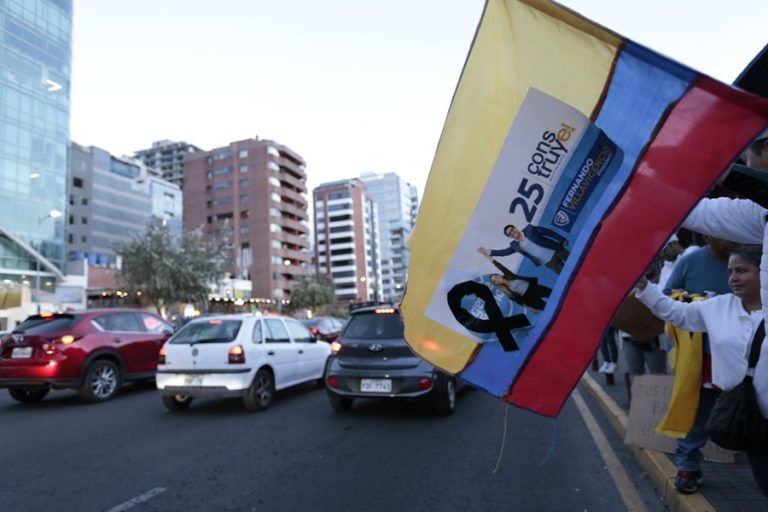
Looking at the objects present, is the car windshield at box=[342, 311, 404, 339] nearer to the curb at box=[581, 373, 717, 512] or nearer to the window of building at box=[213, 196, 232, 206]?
the curb at box=[581, 373, 717, 512]

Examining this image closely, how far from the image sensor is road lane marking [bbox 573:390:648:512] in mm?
3973

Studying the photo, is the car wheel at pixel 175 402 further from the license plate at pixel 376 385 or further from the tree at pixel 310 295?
the tree at pixel 310 295

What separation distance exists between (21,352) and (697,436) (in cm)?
989

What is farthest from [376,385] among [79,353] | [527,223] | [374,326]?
[79,353]

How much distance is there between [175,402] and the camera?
8547mm

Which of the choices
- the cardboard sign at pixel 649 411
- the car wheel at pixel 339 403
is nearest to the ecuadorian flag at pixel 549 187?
the cardboard sign at pixel 649 411

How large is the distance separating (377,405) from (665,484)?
4871mm

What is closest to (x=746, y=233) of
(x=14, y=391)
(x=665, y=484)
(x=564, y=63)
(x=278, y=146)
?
(x=564, y=63)

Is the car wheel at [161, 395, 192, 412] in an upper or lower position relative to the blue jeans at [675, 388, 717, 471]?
lower

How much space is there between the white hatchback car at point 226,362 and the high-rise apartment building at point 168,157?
5473 inches

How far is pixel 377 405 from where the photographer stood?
27.3 ft

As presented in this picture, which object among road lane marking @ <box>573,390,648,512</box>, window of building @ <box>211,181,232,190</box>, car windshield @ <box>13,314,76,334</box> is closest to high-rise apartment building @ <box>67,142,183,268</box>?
window of building @ <box>211,181,232,190</box>

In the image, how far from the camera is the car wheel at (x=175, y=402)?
8.45 meters

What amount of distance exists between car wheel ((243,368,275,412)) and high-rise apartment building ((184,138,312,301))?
7622cm
